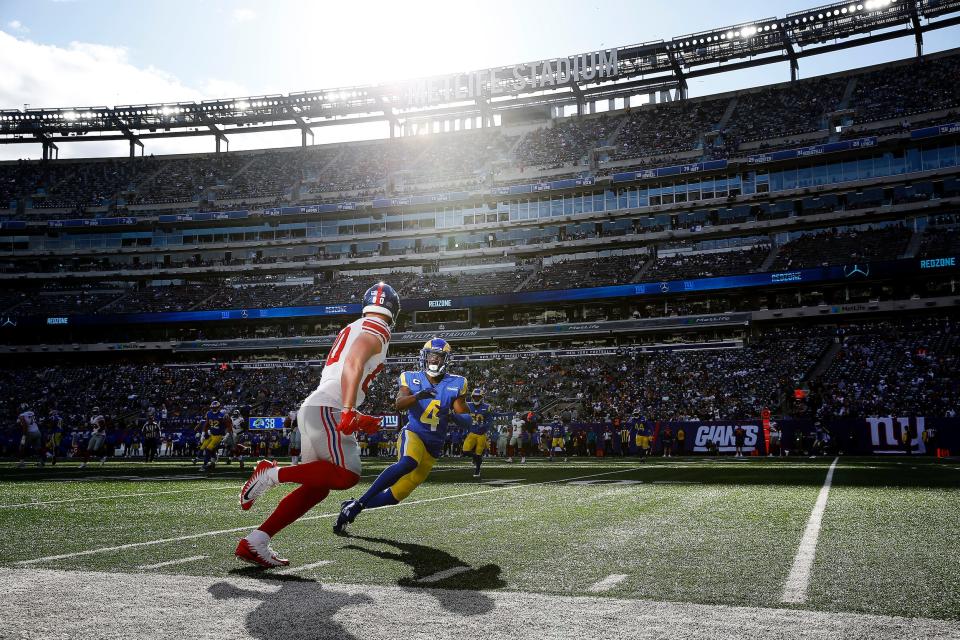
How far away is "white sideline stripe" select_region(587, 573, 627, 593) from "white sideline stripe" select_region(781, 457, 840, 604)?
1043mm

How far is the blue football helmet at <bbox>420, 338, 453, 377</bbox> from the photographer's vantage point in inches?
331

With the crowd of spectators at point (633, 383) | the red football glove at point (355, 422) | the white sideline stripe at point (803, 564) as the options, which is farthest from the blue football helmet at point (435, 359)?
the crowd of spectators at point (633, 383)

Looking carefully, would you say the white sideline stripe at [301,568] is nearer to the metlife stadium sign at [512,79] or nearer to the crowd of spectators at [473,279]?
the crowd of spectators at [473,279]

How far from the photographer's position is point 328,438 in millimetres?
5902

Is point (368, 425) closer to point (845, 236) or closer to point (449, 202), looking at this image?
point (845, 236)

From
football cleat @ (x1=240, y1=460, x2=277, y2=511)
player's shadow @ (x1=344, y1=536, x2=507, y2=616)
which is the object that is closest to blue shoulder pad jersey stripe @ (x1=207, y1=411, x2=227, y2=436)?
player's shadow @ (x1=344, y1=536, x2=507, y2=616)

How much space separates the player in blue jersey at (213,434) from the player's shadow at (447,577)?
15865 mm

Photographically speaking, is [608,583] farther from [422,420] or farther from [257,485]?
[422,420]

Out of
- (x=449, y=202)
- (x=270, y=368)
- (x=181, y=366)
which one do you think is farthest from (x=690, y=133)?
(x=181, y=366)

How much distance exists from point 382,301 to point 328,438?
1284 millimetres

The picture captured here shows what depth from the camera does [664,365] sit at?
4462cm

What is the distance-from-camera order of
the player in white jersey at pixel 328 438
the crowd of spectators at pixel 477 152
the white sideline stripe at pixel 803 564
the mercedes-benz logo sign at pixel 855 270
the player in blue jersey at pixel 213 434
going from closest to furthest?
the white sideline stripe at pixel 803 564 < the player in white jersey at pixel 328 438 < the player in blue jersey at pixel 213 434 < the mercedes-benz logo sign at pixel 855 270 < the crowd of spectators at pixel 477 152

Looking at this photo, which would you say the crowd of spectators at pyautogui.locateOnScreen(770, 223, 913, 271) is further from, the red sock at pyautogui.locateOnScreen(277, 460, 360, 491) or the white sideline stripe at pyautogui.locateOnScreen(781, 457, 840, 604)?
the red sock at pyautogui.locateOnScreen(277, 460, 360, 491)

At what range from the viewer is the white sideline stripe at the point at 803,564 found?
457 centimetres
